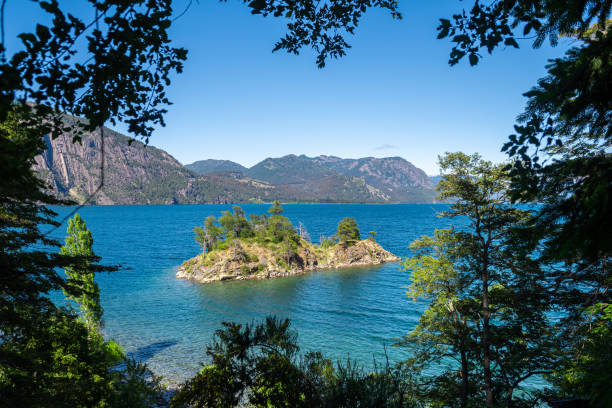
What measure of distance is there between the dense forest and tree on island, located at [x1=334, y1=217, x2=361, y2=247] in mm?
48668

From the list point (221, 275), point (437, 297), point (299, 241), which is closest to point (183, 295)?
point (221, 275)

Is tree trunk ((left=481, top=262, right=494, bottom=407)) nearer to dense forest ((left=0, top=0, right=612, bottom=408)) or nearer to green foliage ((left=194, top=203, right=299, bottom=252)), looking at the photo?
dense forest ((left=0, top=0, right=612, bottom=408))

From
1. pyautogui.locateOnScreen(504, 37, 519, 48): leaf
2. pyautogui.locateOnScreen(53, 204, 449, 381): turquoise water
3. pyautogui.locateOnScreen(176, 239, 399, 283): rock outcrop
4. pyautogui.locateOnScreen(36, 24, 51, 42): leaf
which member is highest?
pyautogui.locateOnScreen(504, 37, 519, 48): leaf

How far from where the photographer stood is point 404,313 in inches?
1394

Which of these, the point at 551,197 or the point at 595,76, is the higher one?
the point at 595,76

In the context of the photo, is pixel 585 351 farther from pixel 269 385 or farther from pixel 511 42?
pixel 511 42

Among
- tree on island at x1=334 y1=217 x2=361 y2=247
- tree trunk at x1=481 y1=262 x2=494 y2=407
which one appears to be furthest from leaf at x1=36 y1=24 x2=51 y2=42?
tree on island at x1=334 y1=217 x2=361 y2=247

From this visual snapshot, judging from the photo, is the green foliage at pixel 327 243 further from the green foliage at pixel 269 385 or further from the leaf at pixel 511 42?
the leaf at pixel 511 42

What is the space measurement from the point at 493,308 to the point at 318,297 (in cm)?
3103

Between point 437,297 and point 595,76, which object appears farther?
point 437,297

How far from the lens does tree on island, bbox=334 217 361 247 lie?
211ft

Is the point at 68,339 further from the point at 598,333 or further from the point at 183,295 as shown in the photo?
the point at 183,295

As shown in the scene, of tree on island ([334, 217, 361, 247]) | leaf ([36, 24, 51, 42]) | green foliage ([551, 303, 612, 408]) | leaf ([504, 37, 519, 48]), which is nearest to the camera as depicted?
leaf ([36, 24, 51, 42])

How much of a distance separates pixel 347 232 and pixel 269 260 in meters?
19.2
